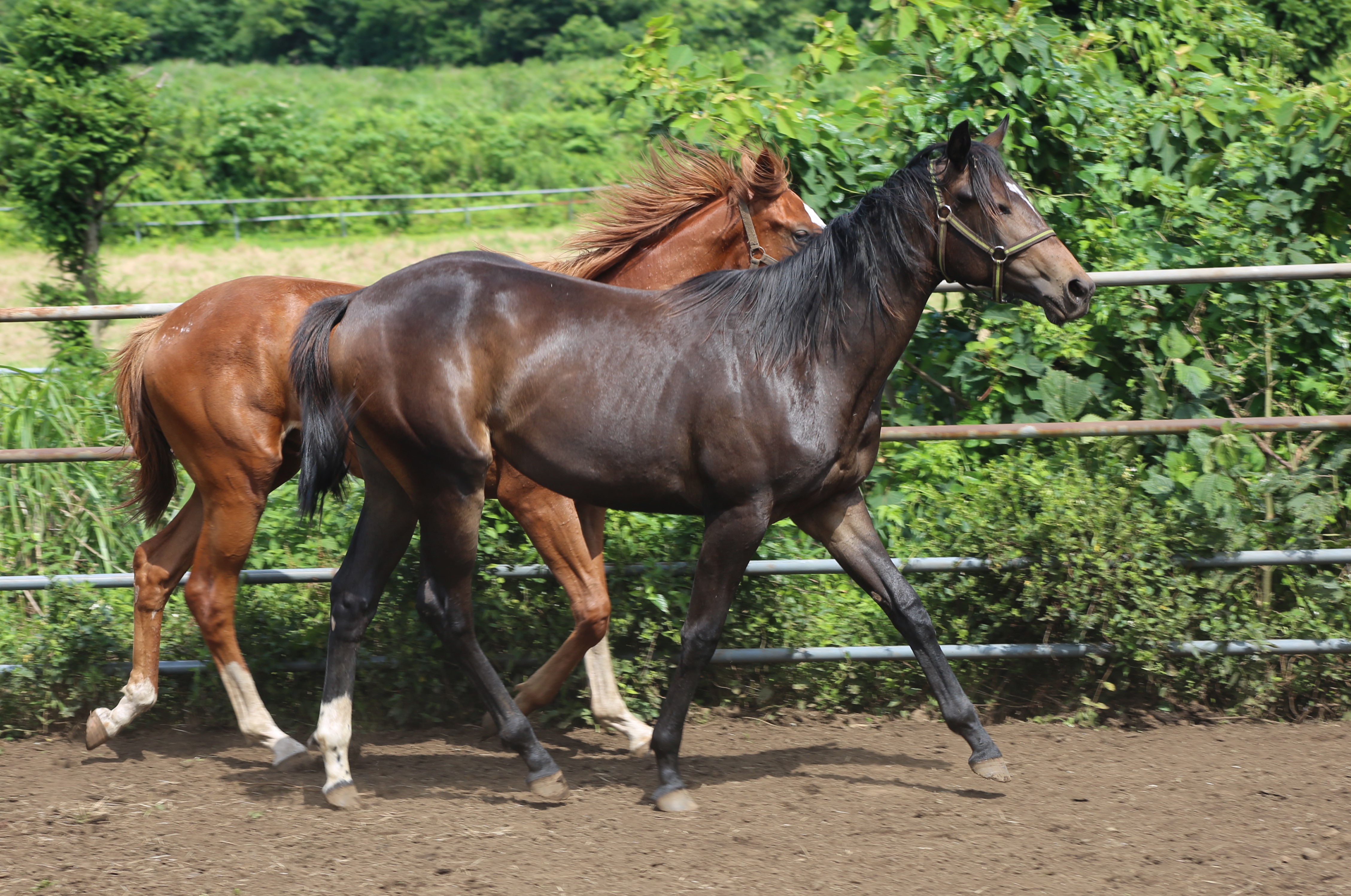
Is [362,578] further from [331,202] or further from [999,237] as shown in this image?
[331,202]

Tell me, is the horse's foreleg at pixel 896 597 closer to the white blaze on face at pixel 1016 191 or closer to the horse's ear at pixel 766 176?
the white blaze on face at pixel 1016 191

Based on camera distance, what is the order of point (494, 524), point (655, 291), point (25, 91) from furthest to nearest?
point (25, 91) < point (494, 524) < point (655, 291)

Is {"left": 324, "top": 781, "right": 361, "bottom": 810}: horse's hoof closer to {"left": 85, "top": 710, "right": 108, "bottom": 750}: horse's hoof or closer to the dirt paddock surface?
the dirt paddock surface

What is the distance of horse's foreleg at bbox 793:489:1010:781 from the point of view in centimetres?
391

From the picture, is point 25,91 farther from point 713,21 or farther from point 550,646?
point 713,21

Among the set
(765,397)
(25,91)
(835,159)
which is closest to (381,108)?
(25,91)

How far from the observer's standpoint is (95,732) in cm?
438

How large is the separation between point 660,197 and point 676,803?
237 centimetres

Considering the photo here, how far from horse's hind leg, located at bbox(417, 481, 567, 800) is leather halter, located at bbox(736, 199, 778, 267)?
4.49 ft

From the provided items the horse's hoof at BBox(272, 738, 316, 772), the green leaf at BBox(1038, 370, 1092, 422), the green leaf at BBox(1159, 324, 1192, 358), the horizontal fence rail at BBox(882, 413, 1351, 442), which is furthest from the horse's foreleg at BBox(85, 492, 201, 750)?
the green leaf at BBox(1159, 324, 1192, 358)

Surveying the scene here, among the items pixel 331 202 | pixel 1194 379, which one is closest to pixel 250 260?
pixel 331 202

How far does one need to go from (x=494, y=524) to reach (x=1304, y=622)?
3094 mm

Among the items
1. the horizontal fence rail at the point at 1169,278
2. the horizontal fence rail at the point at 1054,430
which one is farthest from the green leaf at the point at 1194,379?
the horizontal fence rail at the point at 1169,278

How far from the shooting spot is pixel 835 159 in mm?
5770
